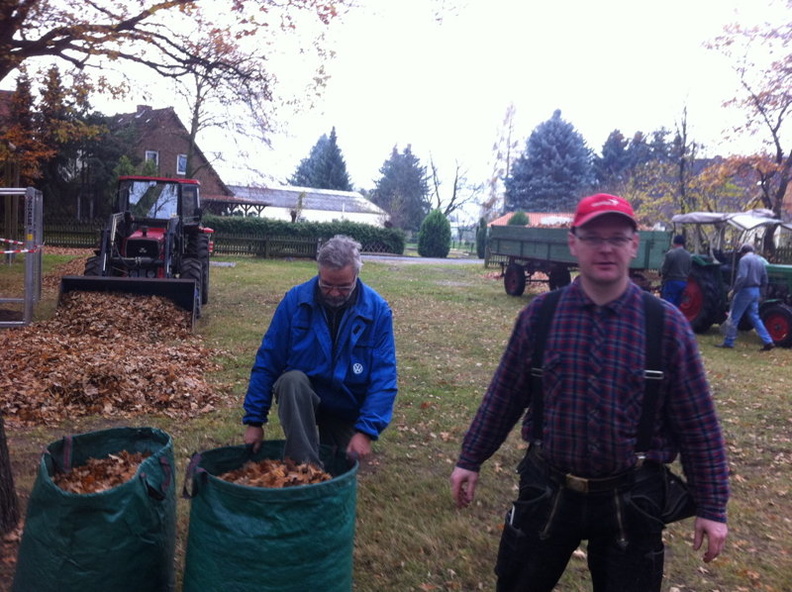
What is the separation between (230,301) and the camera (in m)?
14.2

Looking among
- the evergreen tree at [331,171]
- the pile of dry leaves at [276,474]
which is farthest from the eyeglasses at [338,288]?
the evergreen tree at [331,171]

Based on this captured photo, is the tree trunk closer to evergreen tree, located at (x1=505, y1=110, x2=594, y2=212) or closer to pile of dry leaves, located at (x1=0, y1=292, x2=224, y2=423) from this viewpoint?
pile of dry leaves, located at (x1=0, y1=292, x2=224, y2=423)

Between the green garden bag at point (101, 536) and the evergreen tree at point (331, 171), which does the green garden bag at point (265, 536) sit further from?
the evergreen tree at point (331, 171)

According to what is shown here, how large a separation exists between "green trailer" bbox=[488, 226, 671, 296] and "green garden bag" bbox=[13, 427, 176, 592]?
13329 millimetres

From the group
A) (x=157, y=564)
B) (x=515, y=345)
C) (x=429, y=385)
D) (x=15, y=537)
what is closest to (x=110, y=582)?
(x=157, y=564)

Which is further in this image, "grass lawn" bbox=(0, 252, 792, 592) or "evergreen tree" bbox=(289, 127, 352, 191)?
"evergreen tree" bbox=(289, 127, 352, 191)

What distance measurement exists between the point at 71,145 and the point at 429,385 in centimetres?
2810

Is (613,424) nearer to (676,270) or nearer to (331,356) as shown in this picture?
(331,356)

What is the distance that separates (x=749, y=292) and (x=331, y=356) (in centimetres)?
954

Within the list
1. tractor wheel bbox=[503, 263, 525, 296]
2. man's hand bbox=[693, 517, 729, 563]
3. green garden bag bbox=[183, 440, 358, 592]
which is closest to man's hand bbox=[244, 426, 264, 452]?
green garden bag bbox=[183, 440, 358, 592]

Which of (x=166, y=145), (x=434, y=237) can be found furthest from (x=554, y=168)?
(x=166, y=145)

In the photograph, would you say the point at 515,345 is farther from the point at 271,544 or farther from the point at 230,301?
the point at 230,301

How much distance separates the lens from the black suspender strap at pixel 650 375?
2.19 m

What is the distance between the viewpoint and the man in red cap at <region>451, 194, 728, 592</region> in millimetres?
2199
